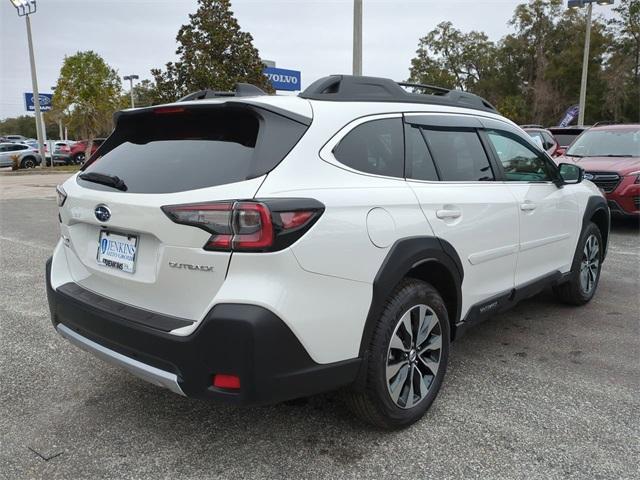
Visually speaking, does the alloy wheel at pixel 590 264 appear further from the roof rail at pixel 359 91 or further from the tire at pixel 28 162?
the tire at pixel 28 162

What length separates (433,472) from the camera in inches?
98.1

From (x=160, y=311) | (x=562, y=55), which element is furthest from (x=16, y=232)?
(x=562, y=55)

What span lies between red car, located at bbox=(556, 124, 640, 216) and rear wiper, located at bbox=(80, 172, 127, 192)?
6573mm

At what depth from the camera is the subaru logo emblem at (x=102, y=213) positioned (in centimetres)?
261

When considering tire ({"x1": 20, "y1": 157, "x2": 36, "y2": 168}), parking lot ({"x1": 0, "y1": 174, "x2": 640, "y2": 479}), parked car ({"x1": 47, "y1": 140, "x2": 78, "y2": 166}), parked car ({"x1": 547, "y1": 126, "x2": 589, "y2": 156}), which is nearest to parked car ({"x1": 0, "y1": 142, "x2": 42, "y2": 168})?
tire ({"x1": 20, "y1": 157, "x2": 36, "y2": 168})

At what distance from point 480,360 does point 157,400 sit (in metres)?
2.10

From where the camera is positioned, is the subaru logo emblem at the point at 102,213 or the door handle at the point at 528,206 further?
the door handle at the point at 528,206

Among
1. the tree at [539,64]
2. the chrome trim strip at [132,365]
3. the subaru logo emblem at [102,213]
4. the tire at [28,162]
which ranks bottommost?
the tire at [28,162]

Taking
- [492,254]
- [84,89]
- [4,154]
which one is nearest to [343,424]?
[492,254]

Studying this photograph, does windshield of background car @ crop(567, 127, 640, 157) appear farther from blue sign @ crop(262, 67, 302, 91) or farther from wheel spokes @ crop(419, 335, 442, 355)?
blue sign @ crop(262, 67, 302, 91)

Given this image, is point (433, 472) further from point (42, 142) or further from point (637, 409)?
point (42, 142)

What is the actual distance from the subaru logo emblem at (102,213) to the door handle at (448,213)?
1.65m

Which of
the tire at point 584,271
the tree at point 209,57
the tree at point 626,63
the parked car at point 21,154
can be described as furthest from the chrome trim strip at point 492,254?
the tree at point 626,63

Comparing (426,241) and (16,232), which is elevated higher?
(426,241)
